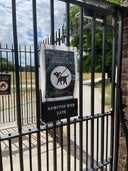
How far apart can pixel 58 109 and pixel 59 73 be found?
0.29 m

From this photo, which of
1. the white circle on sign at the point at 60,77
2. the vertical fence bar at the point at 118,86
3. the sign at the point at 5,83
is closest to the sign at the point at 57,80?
the white circle on sign at the point at 60,77

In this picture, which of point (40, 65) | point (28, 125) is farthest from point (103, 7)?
point (28, 125)

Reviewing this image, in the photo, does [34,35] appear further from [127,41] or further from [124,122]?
[124,122]

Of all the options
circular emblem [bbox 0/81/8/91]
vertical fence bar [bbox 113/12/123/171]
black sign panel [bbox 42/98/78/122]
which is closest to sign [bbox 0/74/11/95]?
circular emblem [bbox 0/81/8/91]

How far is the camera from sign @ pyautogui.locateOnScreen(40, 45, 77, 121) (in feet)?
5.42

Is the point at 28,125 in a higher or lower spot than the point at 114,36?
lower

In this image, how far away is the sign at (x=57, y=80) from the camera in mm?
1653

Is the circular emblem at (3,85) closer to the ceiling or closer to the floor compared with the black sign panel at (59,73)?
closer to the floor

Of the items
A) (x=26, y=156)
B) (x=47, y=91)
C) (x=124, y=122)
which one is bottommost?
(x=26, y=156)

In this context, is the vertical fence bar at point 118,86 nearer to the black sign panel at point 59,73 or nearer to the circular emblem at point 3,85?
the black sign panel at point 59,73

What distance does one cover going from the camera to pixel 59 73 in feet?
5.69

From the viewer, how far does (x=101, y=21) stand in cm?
219

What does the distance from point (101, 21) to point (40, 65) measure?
3.03 ft

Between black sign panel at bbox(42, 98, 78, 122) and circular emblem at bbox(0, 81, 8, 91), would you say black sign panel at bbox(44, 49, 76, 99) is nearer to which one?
black sign panel at bbox(42, 98, 78, 122)
